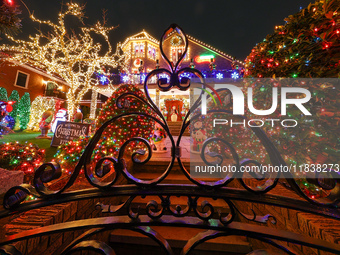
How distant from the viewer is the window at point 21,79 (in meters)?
12.9

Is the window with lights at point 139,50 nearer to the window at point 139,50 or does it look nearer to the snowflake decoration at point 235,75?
the window at point 139,50

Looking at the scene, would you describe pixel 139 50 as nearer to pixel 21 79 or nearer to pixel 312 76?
pixel 21 79

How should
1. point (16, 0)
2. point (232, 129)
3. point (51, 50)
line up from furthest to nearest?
point (51, 50) → point (232, 129) → point (16, 0)

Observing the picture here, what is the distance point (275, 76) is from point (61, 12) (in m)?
11.4

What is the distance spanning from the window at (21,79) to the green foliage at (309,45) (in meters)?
18.9

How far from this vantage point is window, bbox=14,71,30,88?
12.9m

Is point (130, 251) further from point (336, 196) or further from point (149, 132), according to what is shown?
point (149, 132)

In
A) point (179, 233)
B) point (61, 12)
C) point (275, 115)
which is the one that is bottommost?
point (179, 233)

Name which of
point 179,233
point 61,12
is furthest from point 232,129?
point 61,12

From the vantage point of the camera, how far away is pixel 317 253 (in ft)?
3.16

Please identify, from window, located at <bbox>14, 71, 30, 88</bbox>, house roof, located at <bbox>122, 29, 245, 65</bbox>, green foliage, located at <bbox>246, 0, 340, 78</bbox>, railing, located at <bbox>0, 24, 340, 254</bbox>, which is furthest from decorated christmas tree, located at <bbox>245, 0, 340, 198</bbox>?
window, located at <bbox>14, 71, 30, 88</bbox>

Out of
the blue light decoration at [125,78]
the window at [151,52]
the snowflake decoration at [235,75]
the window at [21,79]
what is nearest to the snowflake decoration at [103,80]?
the blue light decoration at [125,78]

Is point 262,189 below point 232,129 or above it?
below

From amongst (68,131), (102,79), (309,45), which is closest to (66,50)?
(102,79)
